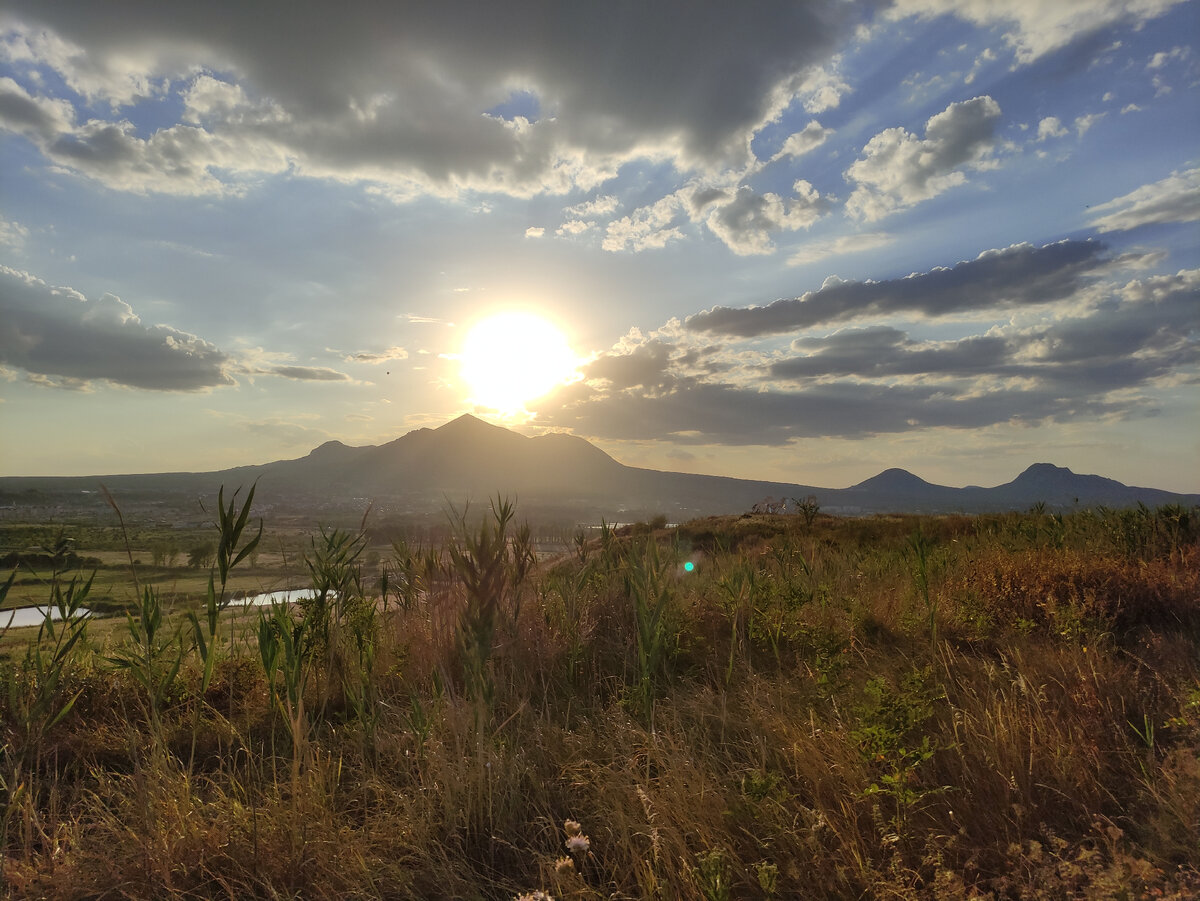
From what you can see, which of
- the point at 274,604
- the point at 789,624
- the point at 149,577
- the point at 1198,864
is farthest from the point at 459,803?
the point at 789,624

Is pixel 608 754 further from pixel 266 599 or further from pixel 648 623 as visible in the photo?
pixel 266 599

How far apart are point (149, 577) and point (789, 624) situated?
15.7ft

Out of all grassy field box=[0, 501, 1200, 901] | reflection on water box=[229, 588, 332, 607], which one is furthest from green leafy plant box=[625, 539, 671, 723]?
reflection on water box=[229, 588, 332, 607]

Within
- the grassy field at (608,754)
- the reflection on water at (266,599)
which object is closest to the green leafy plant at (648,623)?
the grassy field at (608,754)

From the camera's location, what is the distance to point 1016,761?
9.17 feet

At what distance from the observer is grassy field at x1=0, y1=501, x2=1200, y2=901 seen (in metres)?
2.51

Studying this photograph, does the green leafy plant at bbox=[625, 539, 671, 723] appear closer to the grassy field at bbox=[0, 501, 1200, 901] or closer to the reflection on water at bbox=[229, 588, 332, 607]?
the grassy field at bbox=[0, 501, 1200, 901]

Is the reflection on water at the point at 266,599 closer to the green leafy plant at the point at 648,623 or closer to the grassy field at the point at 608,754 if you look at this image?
the grassy field at the point at 608,754

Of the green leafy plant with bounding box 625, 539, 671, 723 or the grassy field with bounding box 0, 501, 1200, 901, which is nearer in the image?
the grassy field with bounding box 0, 501, 1200, 901

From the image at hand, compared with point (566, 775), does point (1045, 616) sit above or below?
above

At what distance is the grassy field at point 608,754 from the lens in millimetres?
2510

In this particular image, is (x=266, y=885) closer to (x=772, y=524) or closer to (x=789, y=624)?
(x=789, y=624)

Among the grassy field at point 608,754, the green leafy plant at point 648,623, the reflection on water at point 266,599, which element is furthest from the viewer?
the reflection on water at point 266,599

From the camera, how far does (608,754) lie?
3545mm
